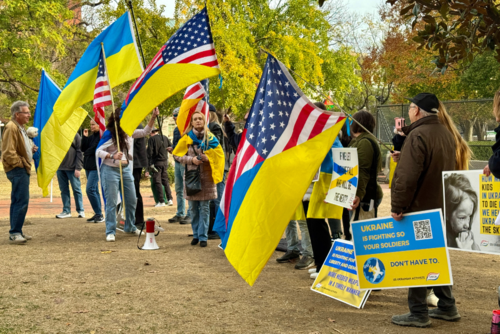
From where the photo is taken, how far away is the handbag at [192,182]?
8.22 metres

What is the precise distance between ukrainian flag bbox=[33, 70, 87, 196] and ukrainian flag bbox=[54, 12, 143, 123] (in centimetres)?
117

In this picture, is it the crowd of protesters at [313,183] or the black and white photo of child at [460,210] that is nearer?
the black and white photo of child at [460,210]

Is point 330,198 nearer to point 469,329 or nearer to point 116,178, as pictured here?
point 469,329

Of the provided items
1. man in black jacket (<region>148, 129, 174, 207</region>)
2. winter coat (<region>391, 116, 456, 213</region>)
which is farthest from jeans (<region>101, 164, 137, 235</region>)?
winter coat (<region>391, 116, 456, 213</region>)

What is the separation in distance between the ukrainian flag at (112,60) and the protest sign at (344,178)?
4.09 m

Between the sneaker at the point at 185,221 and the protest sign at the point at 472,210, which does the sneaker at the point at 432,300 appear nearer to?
the protest sign at the point at 472,210

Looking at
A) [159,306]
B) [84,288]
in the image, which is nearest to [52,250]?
[84,288]

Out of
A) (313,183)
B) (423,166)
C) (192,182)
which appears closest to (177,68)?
(192,182)

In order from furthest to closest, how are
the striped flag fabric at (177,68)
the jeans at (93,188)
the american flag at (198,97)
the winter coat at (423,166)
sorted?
the jeans at (93,188) < the american flag at (198,97) < the striped flag fabric at (177,68) < the winter coat at (423,166)

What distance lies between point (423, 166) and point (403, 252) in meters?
0.75

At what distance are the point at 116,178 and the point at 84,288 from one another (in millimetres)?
3149

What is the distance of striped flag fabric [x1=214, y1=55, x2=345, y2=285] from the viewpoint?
4715 mm

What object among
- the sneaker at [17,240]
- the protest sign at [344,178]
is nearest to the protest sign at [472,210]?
the protest sign at [344,178]

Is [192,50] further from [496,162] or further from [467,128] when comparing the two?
[467,128]
